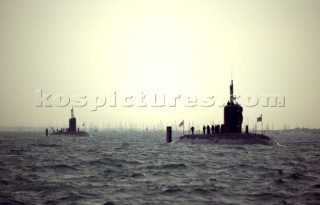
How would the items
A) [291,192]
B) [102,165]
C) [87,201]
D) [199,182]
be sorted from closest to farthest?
[87,201] < [291,192] < [199,182] < [102,165]

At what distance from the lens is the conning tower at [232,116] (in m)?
56.4

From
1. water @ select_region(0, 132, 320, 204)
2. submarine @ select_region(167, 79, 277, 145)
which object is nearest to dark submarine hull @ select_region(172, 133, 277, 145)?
submarine @ select_region(167, 79, 277, 145)

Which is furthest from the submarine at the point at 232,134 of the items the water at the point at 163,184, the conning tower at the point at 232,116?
the water at the point at 163,184

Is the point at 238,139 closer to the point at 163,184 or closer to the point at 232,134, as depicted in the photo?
the point at 232,134

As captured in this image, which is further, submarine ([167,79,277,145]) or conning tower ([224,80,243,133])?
conning tower ([224,80,243,133])

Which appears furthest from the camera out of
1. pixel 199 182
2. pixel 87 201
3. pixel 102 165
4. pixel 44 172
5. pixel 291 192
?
pixel 102 165

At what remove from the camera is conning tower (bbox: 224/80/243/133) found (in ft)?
185

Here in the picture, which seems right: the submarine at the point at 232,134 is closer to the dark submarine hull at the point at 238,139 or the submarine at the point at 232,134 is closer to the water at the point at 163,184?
the dark submarine hull at the point at 238,139

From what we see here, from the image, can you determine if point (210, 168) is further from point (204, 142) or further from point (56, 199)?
point (204, 142)

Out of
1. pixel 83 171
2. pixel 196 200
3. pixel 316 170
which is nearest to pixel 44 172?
pixel 83 171

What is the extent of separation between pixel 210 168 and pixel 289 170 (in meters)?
5.80

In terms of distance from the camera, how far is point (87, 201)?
17.2 m

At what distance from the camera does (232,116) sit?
56.4m

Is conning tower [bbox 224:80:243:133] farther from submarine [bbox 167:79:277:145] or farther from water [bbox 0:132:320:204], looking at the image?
water [bbox 0:132:320:204]
